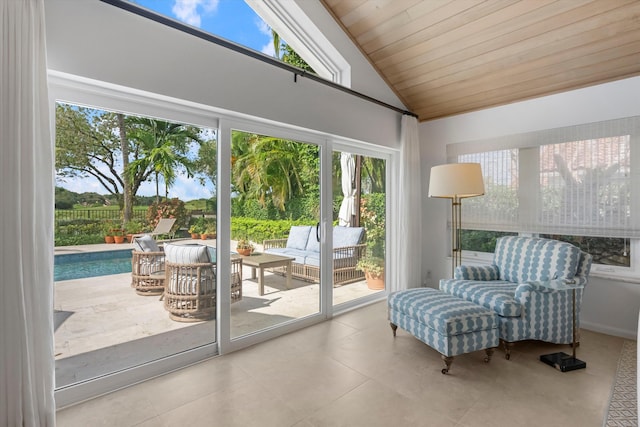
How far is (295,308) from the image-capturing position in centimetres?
334

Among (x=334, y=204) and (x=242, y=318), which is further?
(x=334, y=204)

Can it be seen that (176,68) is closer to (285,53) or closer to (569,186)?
(285,53)

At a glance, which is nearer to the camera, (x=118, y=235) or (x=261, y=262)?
(x=118, y=235)

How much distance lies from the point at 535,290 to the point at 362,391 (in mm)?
1653

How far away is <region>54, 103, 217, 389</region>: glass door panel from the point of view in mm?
2111

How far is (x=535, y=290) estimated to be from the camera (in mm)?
2674

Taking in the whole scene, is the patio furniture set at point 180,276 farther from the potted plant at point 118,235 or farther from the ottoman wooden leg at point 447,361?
the ottoman wooden leg at point 447,361

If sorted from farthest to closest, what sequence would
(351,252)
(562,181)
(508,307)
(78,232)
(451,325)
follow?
(351,252) < (562,181) < (508,307) < (451,325) < (78,232)

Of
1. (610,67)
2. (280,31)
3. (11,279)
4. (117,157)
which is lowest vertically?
(11,279)

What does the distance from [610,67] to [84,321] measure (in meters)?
4.76

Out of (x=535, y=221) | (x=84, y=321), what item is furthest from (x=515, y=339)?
(x=84, y=321)

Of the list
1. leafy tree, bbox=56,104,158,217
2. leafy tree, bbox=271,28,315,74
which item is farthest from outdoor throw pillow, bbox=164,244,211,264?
leafy tree, bbox=271,28,315,74

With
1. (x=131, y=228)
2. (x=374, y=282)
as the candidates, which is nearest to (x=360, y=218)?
(x=374, y=282)

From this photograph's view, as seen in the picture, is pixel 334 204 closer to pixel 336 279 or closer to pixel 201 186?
pixel 336 279
